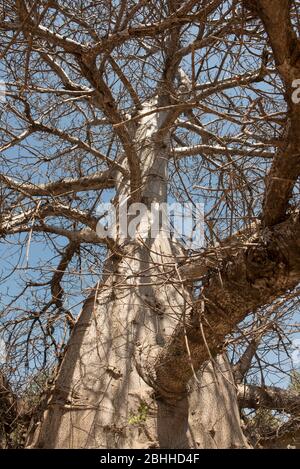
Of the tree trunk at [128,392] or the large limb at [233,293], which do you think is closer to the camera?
the large limb at [233,293]

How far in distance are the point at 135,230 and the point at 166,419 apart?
3.96ft

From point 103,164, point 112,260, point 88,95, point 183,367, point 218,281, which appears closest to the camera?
point 218,281

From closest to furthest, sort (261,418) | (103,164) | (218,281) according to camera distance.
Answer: (218,281)
(261,418)
(103,164)

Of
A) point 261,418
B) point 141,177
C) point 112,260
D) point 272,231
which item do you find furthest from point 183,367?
point 261,418

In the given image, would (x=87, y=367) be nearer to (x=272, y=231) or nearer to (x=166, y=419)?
(x=166, y=419)

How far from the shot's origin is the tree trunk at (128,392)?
2.07 meters

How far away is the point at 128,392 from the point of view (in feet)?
7.29

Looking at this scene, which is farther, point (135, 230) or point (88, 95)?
point (135, 230)

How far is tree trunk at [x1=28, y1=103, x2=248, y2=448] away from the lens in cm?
207

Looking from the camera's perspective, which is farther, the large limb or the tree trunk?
the tree trunk

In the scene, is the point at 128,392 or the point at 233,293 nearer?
the point at 233,293

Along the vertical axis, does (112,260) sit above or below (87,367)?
above

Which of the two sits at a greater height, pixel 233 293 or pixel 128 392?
pixel 233 293

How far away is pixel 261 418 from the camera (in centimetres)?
343
